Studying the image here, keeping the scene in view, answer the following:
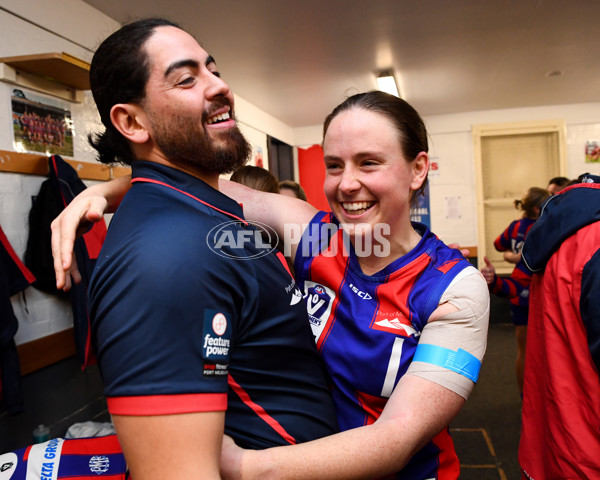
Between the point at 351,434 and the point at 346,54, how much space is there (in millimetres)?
4342

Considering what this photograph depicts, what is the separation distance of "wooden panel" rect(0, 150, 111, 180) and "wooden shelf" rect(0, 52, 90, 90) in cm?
50

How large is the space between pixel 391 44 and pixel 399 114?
3.57m

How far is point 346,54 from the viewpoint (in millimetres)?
4645

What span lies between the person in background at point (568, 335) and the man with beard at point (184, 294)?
0.79 meters

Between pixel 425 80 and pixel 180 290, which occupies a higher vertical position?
pixel 425 80

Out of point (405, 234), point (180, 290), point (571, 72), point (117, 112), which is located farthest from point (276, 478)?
point (571, 72)

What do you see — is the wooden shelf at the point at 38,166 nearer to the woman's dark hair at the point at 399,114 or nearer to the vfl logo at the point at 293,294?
the woman's dark hair at the point at 399,114

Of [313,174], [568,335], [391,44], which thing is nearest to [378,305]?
[568,335]

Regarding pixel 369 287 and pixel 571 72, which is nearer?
pixel 369 287

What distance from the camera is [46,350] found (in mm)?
2902

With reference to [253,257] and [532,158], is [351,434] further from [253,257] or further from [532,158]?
[532,158]

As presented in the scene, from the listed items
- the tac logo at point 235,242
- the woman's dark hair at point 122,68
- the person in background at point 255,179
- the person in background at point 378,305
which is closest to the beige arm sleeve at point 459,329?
the person in background at point 378,305

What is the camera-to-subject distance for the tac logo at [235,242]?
87 cm

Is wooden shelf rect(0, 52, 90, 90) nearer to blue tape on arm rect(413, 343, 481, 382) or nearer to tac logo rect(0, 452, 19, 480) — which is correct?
tac logo rect(0, 452, 19, 480)
